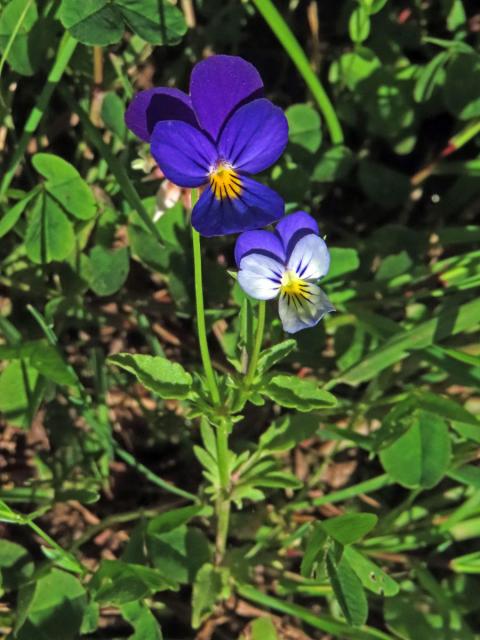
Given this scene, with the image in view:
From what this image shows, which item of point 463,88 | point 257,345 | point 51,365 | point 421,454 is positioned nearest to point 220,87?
point 257,345

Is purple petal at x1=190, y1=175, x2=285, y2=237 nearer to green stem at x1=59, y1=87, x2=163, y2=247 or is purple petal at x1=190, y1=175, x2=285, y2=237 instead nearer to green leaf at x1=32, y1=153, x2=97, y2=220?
green stem at x1=59, y1=87, x2=163, y2=247

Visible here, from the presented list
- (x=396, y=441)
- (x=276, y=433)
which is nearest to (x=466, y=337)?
(x=396, y=441)

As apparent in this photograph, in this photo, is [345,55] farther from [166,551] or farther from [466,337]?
[166,551]

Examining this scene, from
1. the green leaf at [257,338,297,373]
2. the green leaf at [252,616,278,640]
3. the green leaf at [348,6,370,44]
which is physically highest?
the green leaf at [348,6,370,44]

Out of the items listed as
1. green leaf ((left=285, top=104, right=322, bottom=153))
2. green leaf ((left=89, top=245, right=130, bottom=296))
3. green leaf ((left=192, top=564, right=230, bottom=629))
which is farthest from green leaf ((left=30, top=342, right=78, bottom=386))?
green leaf ((left=285, top=104, right=322, bottom=153))

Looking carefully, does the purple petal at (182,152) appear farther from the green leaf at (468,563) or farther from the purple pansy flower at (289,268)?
the green leaf at (468,563)

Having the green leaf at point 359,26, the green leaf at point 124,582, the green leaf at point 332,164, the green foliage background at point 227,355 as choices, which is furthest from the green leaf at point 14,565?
the green leaf at point 359,26
